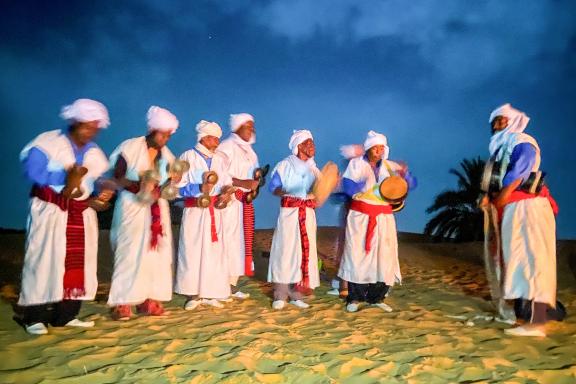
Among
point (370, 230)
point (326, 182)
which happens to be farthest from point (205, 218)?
point (370, 230)

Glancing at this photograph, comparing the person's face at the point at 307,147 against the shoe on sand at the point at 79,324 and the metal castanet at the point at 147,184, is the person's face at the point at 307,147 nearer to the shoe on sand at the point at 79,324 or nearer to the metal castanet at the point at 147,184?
the metal castanet at the point at 147,184

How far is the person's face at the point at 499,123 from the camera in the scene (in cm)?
498

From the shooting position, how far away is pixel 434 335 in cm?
455

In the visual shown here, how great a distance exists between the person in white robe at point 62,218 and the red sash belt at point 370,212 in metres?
2.81

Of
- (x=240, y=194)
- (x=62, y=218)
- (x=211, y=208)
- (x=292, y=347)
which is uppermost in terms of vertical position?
(x=240, y=194)

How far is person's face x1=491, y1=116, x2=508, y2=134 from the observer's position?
16.3 feet

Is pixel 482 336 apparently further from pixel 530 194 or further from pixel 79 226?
pixel 79 226

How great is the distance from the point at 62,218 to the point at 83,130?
2.73 ft

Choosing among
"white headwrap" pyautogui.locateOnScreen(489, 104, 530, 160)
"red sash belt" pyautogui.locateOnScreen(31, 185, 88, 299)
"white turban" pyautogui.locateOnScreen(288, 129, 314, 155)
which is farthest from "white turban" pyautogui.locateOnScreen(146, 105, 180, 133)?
"white headwrap" pyautogui.locateOnScreen(489, 104, 530, 160)

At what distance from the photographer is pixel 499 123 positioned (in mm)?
5000

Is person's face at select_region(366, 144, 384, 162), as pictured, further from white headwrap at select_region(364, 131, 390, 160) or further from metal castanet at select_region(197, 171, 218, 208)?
metal castanet at select_region(197, 171, 218, 208)

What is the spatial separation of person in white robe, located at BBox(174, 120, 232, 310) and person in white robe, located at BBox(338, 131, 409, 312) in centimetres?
150

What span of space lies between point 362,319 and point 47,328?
3.10 m

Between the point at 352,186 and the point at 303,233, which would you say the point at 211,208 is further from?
the point at 352,186
